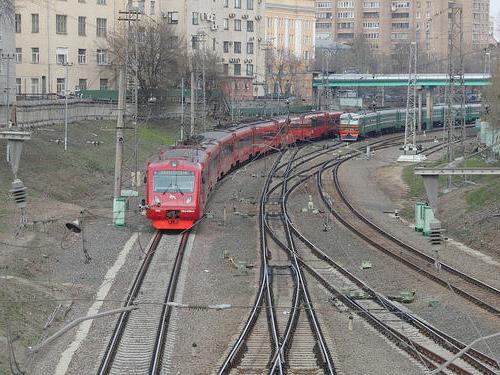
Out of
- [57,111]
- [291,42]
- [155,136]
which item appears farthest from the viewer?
[291,42]

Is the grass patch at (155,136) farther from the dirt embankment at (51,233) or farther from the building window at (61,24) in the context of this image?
the building window at (61,24)

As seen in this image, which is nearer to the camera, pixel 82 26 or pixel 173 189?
pixel 173 189

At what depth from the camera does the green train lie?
73438 millimetres

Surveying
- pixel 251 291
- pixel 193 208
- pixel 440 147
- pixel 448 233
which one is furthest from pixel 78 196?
pixel 440 147

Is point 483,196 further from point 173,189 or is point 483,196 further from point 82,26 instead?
point 82,26

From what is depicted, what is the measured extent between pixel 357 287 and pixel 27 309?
829 centimetres

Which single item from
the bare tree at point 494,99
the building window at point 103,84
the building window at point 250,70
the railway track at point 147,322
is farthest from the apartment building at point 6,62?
the building window at point 250,70

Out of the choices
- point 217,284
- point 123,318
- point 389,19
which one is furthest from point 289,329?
point 389,19

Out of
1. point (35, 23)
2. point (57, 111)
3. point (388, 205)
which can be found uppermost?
point (35, 23)

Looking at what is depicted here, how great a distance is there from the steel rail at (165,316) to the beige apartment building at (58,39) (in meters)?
48.1

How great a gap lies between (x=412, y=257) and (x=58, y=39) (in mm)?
52869

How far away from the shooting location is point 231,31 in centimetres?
9962

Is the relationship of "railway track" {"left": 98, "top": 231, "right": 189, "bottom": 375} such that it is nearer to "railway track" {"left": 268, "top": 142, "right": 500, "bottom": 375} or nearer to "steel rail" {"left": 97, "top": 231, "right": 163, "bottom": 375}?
"steel rail" {"left": 97, "top": 231, "right": 163, "bottom": 375}

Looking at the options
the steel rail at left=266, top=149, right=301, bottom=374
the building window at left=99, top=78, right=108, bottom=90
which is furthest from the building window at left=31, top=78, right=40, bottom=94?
the steel rail at left=266, top=149, right=301, bottom=374
